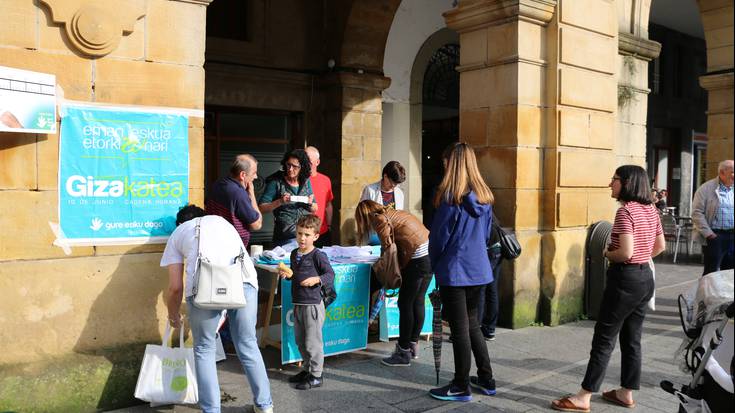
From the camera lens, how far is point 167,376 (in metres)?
4.31

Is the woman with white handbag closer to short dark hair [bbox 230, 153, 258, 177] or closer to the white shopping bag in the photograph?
the white shopping bag

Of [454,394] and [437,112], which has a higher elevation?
[437,112]

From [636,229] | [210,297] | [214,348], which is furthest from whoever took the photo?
[636,229]

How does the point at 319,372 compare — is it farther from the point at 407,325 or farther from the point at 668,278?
the point at 668,278

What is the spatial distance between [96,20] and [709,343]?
4153 mm

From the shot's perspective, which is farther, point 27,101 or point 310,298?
point 310,298

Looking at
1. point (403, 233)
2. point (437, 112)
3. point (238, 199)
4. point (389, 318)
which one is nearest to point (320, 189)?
point (389, 318)

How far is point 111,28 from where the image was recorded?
14.4 feet

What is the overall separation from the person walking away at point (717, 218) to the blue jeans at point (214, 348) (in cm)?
532

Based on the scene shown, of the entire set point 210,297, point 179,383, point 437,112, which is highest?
point 437,112

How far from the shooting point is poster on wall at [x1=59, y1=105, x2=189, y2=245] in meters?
4.32

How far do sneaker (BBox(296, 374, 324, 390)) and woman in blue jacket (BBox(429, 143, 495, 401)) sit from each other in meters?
0.89

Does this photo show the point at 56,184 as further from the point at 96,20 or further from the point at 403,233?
the point at 403,233

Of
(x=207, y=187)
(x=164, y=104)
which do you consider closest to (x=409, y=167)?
(x=207, y=187)
